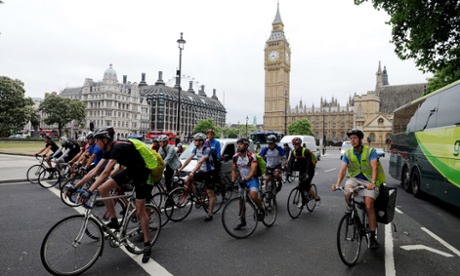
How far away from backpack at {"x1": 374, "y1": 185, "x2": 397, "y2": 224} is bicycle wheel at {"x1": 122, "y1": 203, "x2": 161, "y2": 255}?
12.1 ft

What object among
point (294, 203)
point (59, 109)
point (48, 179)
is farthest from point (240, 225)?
point (59, 109)


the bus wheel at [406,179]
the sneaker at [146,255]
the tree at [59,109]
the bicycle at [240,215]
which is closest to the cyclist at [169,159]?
the bicycle at [240,215]

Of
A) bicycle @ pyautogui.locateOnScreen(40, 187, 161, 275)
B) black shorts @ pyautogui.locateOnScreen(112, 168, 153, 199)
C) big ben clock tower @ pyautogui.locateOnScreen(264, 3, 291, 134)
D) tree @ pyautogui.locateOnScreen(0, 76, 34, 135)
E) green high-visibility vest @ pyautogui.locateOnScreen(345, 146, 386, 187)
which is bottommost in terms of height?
bicycle @ pyautogui.locateOnScreen(40, 187, 161, 275)

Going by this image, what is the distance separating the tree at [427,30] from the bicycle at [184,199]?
9.58 m

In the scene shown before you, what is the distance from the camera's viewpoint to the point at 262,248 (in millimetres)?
5152

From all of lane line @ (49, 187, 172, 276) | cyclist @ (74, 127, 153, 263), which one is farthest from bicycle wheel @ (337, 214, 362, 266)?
cyclist @ (74, 127, 153, 263)

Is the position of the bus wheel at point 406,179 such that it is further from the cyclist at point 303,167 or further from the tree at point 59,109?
the tree at point 59,109

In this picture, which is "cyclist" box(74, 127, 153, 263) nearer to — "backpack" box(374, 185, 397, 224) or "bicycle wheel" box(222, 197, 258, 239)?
"bicycle wheel" box(222, 197, 258, 239)

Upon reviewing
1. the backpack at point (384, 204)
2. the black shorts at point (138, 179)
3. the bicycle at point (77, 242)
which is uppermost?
the black shorts at point (138, 179)

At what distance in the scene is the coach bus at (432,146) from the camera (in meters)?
7.58

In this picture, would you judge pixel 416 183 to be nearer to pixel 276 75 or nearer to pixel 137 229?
→ pixel 137 229

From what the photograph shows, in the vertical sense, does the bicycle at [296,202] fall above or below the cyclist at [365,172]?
below

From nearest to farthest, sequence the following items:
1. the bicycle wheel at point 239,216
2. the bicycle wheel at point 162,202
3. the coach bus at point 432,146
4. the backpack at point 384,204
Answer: the backpack at point 384,204
the bicycle wheel at point 239,216
the bicycle wheel at point 162,202
the coach bus at point 432,146

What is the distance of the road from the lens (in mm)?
4254
